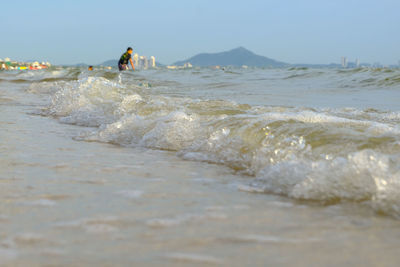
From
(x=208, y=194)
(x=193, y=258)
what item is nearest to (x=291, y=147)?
(x=208, y=194)

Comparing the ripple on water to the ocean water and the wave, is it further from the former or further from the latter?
the wave

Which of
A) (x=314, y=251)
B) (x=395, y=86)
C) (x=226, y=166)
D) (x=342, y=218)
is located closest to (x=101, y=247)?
(x=314, y=251)

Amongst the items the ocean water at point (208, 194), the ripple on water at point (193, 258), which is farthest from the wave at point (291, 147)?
the ripple on water at point (193, 258)

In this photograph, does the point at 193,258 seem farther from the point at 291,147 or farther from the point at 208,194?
the point at 291,147

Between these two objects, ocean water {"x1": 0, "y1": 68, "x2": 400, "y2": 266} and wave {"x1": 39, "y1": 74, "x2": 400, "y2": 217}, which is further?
wave {"x1": 39, "y1": 74, "x2": 400, "y2": 217}

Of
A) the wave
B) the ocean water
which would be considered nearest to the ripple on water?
the ocean water

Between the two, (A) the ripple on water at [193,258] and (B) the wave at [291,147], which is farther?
(B) the wave at [291,147]

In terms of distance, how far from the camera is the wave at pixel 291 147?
2.24 m

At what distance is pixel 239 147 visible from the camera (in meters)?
3.39

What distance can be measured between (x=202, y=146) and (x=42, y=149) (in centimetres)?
129

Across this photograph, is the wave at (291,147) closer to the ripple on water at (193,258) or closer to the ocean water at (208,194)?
the ocean water at (208,194)

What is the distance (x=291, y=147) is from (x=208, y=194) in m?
0.90

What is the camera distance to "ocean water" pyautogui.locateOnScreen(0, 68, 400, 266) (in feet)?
5.00

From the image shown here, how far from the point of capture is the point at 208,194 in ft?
7.61
